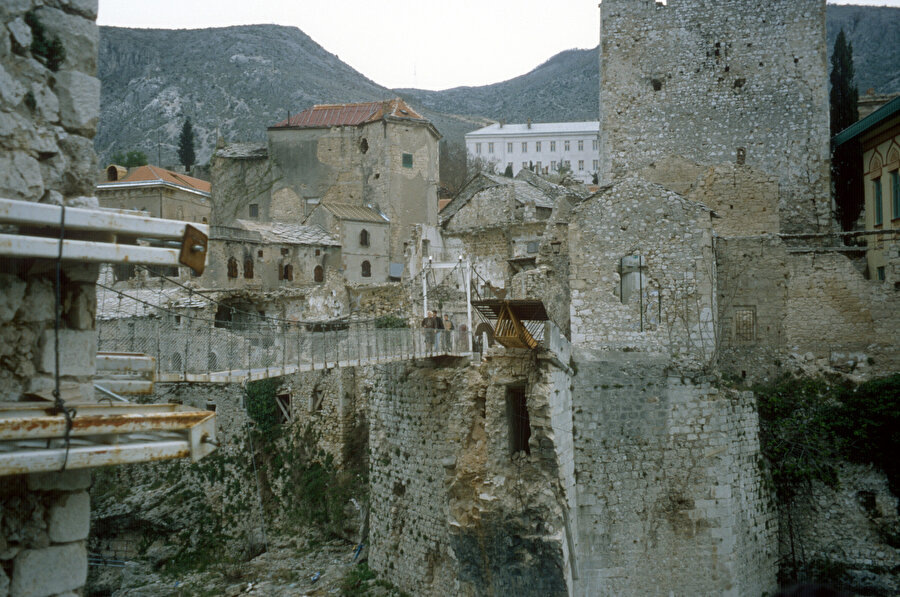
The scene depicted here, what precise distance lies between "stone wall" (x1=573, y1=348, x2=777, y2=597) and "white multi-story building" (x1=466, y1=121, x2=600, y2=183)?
2689 inches

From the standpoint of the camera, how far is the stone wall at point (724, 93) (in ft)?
61.8

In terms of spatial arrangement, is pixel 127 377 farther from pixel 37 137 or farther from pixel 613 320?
pixel 613 320

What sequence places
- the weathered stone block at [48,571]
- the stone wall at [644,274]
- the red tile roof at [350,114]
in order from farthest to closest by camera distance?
the red tile roof at [350,114] → the stone wall at [644,274] → the weathered stone block at [48,571]

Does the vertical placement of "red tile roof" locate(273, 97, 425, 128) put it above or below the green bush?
above

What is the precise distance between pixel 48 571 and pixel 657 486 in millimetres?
11866

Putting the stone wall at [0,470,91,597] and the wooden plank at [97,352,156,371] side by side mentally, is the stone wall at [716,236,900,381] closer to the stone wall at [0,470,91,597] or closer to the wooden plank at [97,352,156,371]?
the wooden plank at [97,352,156,371]

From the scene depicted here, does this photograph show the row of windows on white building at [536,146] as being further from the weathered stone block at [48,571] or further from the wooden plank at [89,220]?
the weathered stone block at [48,571]

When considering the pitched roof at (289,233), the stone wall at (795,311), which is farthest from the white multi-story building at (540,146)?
the stone wall at (795,311)

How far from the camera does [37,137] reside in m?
4.70

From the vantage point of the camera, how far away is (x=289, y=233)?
33.4m

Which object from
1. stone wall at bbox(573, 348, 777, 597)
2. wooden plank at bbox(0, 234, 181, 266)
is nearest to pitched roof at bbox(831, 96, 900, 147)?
stone wall at bbox(573, 348, 777, 597)

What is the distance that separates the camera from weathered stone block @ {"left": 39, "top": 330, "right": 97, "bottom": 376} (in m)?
4.82

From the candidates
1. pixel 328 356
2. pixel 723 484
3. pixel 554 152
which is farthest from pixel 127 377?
pixel 554 152

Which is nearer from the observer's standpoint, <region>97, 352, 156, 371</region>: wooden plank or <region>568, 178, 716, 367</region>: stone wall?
<region>97, 352, 156, 371</region>: wooden plank
